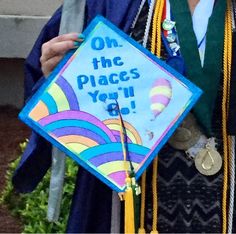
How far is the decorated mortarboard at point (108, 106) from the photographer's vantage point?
2.09m

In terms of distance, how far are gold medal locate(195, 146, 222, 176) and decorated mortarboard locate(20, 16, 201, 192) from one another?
138mm

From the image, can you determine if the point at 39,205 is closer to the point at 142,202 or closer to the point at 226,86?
the point at 142,202

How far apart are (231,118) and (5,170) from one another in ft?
10.3

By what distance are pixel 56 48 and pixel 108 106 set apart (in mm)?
198

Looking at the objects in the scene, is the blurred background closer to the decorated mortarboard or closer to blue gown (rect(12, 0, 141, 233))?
blue gown (rect(12, 0, 141, 233))

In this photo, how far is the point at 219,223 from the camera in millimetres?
2211

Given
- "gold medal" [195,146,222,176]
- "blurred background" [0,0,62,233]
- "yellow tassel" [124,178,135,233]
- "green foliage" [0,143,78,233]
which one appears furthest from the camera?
"blurred background" [0,0,62,233]

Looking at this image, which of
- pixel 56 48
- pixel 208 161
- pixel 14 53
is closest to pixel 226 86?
pixel 208 161

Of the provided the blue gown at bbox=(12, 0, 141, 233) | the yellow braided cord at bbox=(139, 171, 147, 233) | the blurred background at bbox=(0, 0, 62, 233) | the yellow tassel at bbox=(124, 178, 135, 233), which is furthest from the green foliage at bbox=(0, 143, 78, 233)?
the yellow tassel at bbox=(124, 178, 135, 233)

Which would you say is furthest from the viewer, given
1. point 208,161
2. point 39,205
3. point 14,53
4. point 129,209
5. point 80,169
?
point 14,53

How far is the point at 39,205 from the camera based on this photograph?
4320 millimetres

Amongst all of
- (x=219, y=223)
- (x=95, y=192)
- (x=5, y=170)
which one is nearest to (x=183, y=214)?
(x=219, y=223)

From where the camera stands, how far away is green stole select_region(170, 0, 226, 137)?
214 cm

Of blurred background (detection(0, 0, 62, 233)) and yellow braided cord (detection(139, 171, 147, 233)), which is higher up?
blurred background (detection(0, 0, 62, 233))
